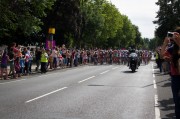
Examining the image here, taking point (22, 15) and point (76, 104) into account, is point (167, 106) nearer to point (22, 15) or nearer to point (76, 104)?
point (76, 104)

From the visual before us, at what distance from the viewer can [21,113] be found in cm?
973

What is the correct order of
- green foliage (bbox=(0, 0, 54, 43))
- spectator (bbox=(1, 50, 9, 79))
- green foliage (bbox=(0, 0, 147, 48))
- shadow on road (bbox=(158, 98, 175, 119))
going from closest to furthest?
shadow on road (bbox=(158, 98, 175, 119)) → spectator (bbox=(1, 50, 9, 79)) → green foliage (bbox=(0, 0, 54, 43)) → green foliage (bbox=(0, 0, 147, 48))

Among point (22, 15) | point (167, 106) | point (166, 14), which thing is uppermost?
point (166, 14)

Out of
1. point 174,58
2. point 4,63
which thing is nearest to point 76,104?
point 174,58

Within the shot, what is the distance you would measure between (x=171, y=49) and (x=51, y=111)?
3924mm

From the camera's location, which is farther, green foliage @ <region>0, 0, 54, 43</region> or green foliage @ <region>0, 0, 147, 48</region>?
green foliage @ <region>0, 0, 147, 48</region>

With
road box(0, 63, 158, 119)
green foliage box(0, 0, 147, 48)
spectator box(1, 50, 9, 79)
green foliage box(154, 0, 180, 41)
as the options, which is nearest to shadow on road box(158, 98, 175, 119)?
road box(0, 63, 158, 119)

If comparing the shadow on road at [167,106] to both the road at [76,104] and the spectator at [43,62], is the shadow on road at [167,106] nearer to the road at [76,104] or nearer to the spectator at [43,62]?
the road at [76,104]

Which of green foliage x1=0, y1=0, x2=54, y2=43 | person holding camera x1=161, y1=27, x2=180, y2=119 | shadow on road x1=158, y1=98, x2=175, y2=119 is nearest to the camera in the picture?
person holding camera x1=161, y1=27, x2=180, y2=119

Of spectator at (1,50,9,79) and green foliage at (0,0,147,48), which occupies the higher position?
green foliage at (0,0,147,48)

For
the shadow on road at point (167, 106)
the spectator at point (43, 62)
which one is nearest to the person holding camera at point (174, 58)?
the shadow on road at point (167, 106)

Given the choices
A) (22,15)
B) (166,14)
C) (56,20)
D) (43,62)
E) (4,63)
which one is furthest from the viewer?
(166,14)

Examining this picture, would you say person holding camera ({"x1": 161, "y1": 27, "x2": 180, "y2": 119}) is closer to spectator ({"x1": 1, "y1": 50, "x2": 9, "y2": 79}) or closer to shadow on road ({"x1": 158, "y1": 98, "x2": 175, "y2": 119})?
shadow on road ({"x1": 158, "y1": 98, "x2": 175, "y2": 119})

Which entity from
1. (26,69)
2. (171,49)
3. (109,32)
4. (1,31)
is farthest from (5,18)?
(109,32)
